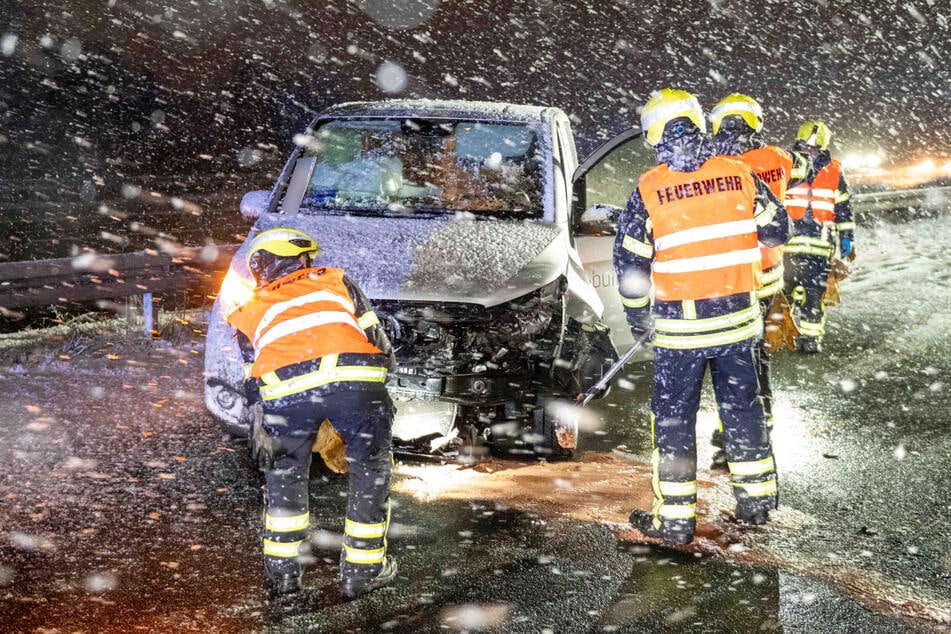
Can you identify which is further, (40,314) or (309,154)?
(40,314)

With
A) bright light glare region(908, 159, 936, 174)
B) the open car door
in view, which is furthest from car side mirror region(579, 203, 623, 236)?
bright light glare region(908, 159, 936, 174)

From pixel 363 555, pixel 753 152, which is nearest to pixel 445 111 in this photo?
pixel 753 152

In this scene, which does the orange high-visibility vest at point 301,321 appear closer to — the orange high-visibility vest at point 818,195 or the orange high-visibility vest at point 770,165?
the orange high-visibility vest at point 770,165

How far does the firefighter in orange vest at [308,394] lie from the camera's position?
12.9 ft

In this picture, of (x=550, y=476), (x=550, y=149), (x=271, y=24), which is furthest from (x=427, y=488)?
(x=271, y=24)

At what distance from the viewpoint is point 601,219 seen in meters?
5.59

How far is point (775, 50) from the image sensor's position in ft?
139

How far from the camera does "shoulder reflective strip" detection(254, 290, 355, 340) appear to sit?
3.93m

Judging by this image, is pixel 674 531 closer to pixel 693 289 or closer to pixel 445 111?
pixel 693 289

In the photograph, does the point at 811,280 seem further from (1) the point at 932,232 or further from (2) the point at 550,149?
(1) the point at 932,232

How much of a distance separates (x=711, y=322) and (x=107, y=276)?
5792 millimetres

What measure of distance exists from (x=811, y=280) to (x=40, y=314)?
724cm

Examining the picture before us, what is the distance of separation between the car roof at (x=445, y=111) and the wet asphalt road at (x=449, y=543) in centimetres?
215

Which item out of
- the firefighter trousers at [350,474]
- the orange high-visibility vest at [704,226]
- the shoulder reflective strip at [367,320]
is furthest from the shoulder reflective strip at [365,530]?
the orange high-visibility vest at [704,226]
